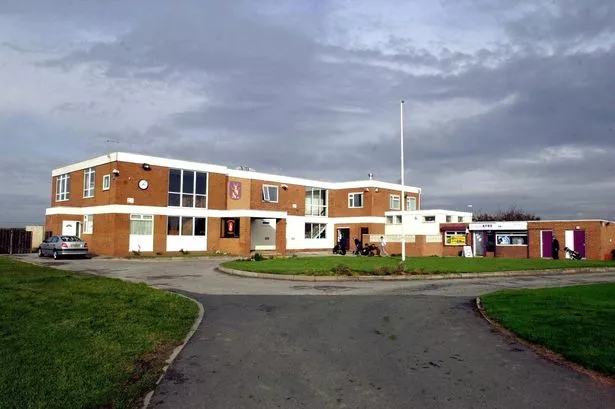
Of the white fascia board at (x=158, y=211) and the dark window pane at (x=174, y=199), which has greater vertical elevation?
the dark window pane at (x=174, y=199)

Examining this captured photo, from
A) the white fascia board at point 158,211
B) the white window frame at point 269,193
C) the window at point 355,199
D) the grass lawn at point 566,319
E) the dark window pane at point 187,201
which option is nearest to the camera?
the grass lawn at point 566,319

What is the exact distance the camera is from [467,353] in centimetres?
754

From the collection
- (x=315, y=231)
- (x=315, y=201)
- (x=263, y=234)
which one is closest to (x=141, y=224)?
(x=263, y=234)

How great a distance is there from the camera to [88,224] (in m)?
34.8

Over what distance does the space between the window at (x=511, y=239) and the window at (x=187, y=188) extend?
73.3 feet

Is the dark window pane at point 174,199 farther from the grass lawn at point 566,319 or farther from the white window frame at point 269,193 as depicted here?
the grass lawn at point 566,319

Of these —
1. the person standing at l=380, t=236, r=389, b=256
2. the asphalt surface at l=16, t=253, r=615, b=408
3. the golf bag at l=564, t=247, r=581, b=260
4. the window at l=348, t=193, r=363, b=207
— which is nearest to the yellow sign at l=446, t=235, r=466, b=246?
the person standing at l=380, t=236, r=389, b=256

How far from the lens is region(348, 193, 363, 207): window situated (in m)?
48.8

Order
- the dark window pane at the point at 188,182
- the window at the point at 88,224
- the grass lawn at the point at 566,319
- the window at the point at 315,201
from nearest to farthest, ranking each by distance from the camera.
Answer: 1. the grass lawn at the point at 566,319
2. the window at the point at 88,224
3. the dark window pane at the point at 188,182
4. the window at the point at 315,201

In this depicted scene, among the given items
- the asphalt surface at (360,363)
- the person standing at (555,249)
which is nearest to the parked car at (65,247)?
the asphalt surface at (360,363)

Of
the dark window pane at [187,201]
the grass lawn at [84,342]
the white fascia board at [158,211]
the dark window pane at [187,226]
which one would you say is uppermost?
the dark window pane at [187,201]

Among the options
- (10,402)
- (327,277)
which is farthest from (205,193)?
(10,402)

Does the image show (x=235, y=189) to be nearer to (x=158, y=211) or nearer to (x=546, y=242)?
(x=158, y=211)

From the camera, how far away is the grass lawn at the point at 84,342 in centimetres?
526
